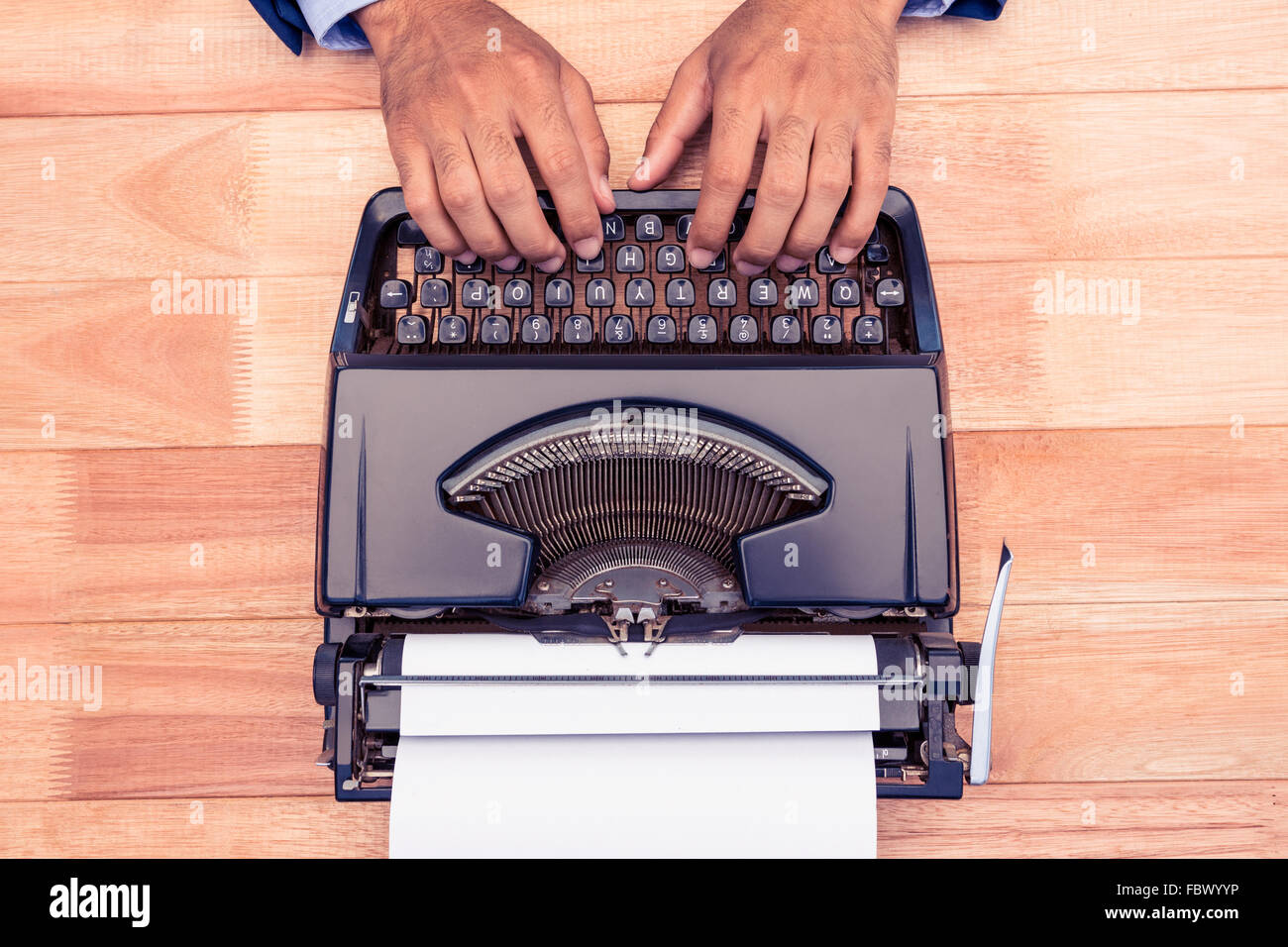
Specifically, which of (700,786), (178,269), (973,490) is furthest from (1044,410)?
(178,269)

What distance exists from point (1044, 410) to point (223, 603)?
46.1 inches

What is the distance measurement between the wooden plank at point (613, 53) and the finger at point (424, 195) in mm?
240

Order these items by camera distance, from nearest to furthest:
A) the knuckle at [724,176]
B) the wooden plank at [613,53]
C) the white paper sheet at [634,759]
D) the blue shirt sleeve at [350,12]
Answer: the white paper sheet at [634,759] → the knuckle at [724,176] → the blue shirt sleeve at [350,12] → the wooden plank at [613,53]

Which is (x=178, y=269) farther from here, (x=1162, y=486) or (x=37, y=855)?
(x=1162, y=486)

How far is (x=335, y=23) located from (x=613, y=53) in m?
0.37

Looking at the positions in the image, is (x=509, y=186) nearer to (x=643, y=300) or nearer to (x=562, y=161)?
(x=562, y=161)

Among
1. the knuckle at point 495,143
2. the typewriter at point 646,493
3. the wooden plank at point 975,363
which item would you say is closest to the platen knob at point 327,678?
the typewriter at point 646,493

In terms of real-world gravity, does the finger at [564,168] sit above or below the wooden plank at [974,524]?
above

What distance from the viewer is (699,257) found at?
1.01 m

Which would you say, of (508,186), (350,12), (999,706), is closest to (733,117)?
(508,186)

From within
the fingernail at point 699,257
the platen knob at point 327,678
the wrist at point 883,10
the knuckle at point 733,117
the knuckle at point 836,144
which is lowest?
the platen knob at point 327,678

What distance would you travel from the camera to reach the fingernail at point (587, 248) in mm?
1015

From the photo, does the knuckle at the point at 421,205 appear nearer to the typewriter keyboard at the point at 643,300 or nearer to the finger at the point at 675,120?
the typewriter keyboard at the point at 643,300

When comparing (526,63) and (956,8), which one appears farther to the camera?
(956,8)
